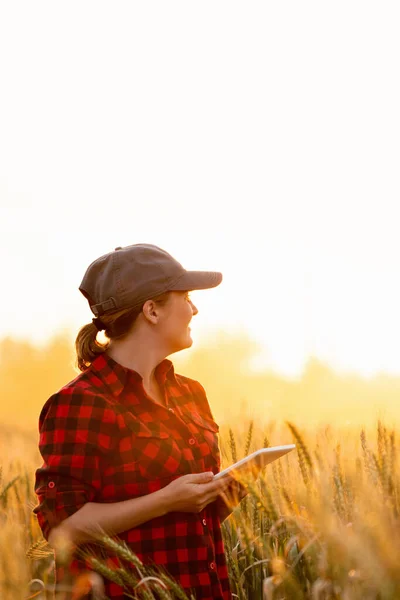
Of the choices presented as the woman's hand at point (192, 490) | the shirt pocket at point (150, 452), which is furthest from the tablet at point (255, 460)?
the shirt pocket at point (150, 452)

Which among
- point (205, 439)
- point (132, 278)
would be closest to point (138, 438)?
point (205, 439)

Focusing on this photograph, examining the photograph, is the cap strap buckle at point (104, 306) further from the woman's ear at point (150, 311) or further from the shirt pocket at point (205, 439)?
the shirt pocket at point (205, 439)

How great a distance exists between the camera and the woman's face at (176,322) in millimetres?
2934

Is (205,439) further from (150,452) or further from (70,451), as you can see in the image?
(70,451)

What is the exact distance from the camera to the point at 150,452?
2.70 metres

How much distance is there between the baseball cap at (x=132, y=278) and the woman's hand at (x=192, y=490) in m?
0.71

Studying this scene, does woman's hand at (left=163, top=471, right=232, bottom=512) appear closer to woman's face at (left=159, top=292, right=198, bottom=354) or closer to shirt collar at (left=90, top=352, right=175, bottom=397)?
shirt collar at (left=90, top=352, right=175, bottom=397)

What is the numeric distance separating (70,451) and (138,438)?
0.83ft

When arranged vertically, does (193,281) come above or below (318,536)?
above

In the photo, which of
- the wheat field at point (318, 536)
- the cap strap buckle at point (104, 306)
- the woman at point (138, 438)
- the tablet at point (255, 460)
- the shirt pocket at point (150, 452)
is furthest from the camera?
the cap strap buckle at point (104, 306)

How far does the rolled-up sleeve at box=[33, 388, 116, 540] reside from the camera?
250 cm

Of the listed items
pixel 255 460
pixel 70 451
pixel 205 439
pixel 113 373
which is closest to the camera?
pixel 255 460

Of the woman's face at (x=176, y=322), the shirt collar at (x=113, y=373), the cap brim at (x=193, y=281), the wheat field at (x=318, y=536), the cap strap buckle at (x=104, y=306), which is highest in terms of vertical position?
the cap brim at (x=193, y=281)

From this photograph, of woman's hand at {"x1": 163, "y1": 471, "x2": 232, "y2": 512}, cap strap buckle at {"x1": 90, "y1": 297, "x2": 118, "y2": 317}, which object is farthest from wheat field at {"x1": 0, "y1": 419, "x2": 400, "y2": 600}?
cap strap buckle at {"x1": 90, "y1": 297, "x2": 118, "y2": 317}
